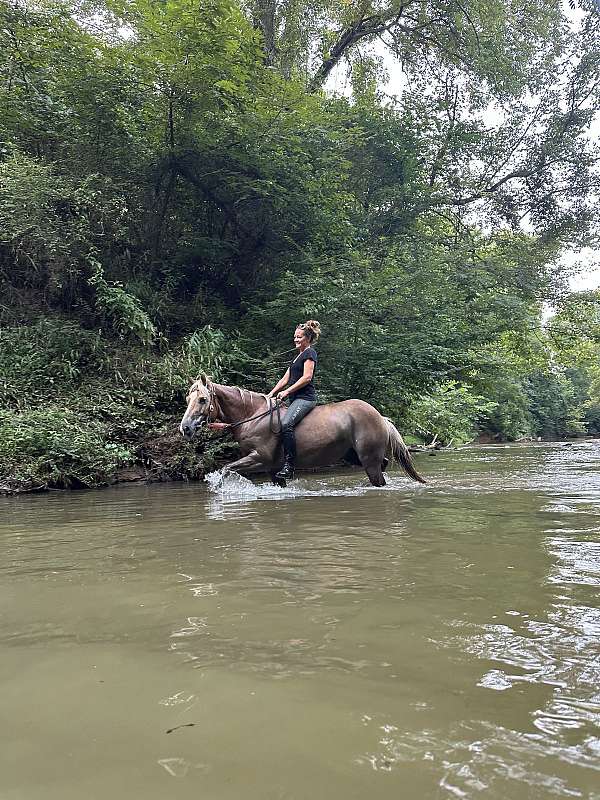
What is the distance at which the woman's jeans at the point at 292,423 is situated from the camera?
870 cm

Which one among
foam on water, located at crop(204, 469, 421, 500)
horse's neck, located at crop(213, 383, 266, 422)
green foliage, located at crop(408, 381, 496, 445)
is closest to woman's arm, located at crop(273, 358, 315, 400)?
horse's neck, located at crop(213, 383, 266, 422)

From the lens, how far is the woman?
8719mm

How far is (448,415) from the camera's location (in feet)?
83.9

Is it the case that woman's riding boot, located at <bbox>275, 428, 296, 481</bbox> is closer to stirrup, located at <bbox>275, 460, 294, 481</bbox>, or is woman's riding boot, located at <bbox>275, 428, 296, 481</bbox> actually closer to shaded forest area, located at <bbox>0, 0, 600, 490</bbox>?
stirrup, located at <bbox>275, 460, 294, 481</bbox>

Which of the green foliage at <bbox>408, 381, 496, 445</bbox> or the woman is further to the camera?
the green foliage at <bbox>408, 381, 496, 445</bbox>

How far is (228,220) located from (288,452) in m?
9.44

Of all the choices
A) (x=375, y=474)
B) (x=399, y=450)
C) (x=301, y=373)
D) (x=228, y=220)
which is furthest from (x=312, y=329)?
(x=228, y=220)

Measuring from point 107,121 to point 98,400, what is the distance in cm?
672

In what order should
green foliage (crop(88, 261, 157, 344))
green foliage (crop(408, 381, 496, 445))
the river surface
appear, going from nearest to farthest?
the river surface, green foliage (crop(88, 261, 157, 344)), green foliage (crop(408, 381, 496, 445))

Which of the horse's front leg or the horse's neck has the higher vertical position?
the horse's neck

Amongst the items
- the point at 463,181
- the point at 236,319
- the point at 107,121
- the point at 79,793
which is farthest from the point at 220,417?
the point at 463,181

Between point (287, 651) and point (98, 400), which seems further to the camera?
point (98, 400)

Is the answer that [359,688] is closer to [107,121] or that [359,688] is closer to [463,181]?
[107,121]

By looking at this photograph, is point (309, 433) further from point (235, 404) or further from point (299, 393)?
point (235, 404)
